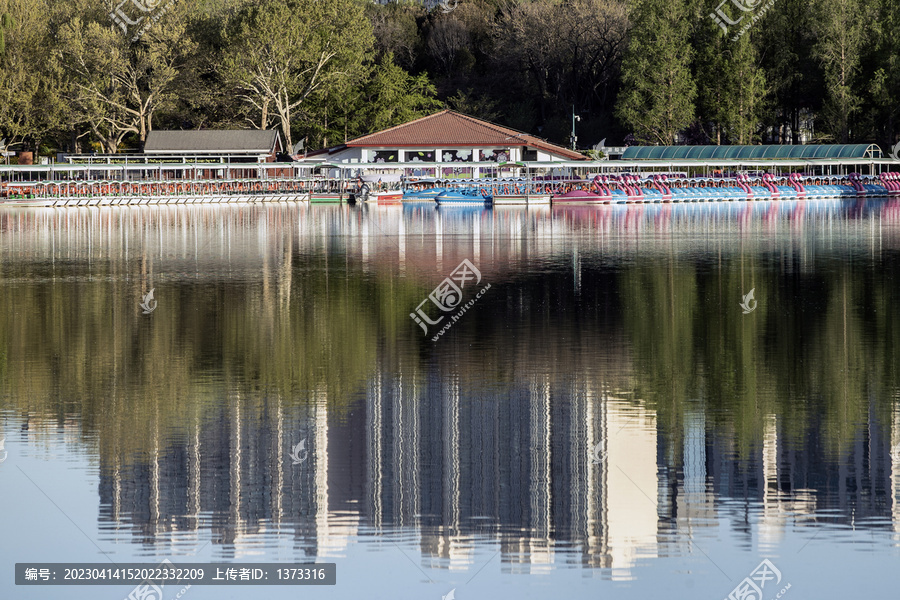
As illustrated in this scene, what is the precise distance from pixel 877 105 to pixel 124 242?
59.9m

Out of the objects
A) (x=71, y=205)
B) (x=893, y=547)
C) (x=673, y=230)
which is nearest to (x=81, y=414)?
(x=893, y=547)

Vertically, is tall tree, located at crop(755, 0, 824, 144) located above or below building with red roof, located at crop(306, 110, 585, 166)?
above

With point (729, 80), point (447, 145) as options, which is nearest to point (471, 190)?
point (447, 145)

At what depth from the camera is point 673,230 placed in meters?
44.6

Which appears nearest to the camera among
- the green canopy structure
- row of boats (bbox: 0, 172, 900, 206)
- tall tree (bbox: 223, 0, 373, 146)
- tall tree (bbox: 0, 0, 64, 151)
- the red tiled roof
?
row of boats (bbox: 0, 172, 900, 206)

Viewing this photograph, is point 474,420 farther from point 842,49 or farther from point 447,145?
point 842,49

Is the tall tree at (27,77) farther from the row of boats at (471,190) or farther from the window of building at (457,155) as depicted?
the window of building at (457,155)

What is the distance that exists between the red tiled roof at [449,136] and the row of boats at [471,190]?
3620mm

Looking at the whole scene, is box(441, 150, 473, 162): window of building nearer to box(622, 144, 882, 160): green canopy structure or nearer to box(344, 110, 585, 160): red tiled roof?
box(344, 110, 585, 160): red tiled roof

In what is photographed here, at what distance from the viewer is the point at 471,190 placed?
231 ft

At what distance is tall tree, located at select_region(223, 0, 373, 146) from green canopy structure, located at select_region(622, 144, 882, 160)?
23.5m

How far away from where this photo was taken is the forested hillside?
268 feet


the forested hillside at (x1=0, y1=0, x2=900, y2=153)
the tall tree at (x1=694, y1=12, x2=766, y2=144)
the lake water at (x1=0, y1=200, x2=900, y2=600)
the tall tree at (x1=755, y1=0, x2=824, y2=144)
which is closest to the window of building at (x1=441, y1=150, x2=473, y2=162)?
the forested hillside at (x1=0, y1=0, x2=900, y2=153)

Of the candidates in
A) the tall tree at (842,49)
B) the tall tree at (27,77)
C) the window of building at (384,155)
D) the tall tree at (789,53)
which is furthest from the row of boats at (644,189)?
the tall tree at (27,77)
